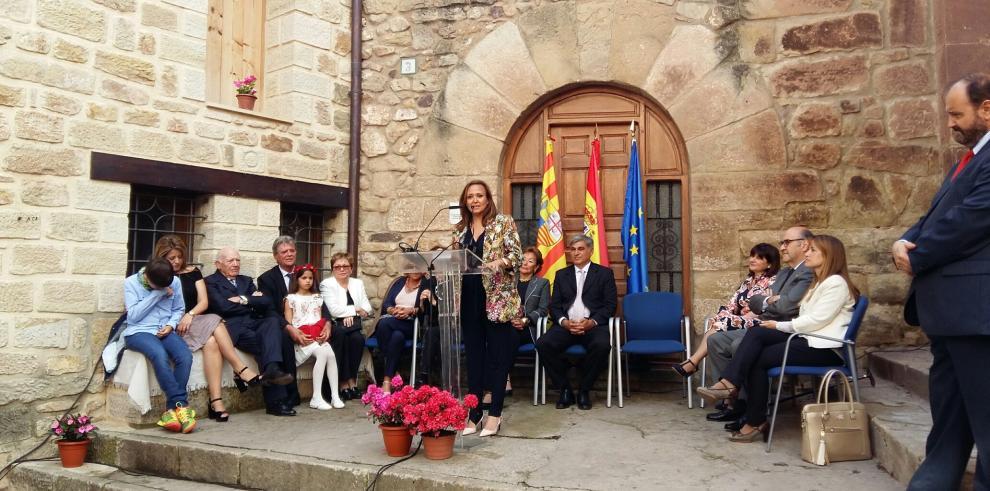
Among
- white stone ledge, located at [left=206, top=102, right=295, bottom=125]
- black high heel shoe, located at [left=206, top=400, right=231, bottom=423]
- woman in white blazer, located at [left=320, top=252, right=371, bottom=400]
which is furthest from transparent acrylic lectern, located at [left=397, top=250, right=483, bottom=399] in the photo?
white stone ledge, located at [left=206, top=102, right=295, bottom=125]

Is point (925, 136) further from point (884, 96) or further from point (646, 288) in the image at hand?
point (646, 288)

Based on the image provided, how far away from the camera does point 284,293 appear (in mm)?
5891

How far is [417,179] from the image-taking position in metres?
6.72

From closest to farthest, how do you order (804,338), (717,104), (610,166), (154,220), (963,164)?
(963,164)
(804,338)
(154,220)
(717,104)
(610,166)

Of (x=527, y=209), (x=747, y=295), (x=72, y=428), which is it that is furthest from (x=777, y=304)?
(x=72, y=428)

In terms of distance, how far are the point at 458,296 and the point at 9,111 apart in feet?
10.1

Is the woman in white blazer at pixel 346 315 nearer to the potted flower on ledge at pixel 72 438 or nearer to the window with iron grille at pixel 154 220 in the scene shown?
the window with iron grille at pixel 154 220

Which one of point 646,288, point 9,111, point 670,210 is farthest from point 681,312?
point 9,111

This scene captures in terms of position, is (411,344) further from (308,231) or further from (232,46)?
(232,46)

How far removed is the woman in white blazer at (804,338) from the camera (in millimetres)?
4070

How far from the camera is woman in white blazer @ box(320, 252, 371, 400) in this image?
5.98 meters

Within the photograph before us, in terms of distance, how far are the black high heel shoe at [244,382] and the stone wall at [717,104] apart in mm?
1669

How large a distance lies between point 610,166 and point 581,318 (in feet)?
4.85

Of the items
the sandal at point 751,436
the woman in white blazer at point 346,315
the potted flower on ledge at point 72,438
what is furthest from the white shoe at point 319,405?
the sandal at point 751,436
